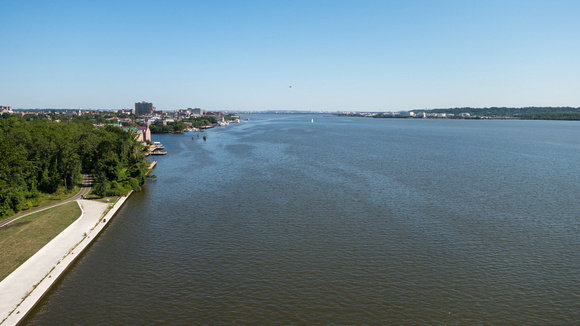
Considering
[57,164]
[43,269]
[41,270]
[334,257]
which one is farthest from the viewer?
[57,164]

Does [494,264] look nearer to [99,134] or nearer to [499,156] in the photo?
[99,134]

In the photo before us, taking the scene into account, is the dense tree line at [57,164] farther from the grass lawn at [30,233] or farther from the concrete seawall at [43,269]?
the concrete seawall at [43,269]

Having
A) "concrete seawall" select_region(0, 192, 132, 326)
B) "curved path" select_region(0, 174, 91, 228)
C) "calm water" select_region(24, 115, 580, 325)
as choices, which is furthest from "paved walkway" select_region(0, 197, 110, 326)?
"curved path" select_region(0, 174, 91, 228)

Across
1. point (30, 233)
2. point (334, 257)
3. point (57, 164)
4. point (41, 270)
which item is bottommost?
point (334, 257)

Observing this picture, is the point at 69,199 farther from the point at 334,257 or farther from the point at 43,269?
the point at 334,257

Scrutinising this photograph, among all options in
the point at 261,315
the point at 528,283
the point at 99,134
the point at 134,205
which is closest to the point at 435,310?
the point at 528,283

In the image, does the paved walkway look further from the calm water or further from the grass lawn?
the calm water

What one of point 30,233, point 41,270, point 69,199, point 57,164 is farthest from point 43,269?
point 57,164
